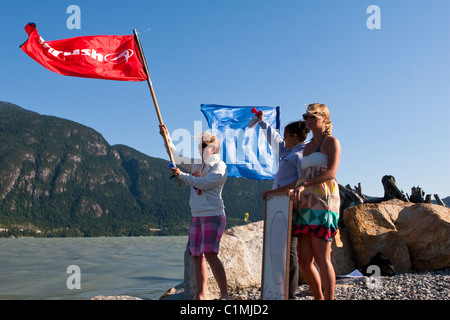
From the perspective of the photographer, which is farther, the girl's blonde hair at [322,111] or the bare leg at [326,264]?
the girl's blonde hair at [322,111]

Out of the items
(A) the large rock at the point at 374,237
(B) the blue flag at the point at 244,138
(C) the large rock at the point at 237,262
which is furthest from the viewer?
(B) the blue flag at the point at 244,138

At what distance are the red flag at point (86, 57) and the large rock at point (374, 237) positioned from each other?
4.68 metres

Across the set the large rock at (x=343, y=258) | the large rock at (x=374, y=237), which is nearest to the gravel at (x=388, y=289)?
the large rock at (x=374, y=237)

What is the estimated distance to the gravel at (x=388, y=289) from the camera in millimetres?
5215

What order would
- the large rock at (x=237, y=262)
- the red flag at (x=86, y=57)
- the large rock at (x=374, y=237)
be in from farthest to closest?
1. the large rock at (x=374, y=237)
2. the large rock at (x=237, y=262)
3. the red flag at (x=86, y=57)

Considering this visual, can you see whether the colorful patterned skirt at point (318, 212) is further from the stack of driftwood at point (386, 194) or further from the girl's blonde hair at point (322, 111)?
the stack of driftwood at point (386, 194)

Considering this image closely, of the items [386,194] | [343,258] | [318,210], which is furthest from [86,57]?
[386,194]

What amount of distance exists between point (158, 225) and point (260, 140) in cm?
18000

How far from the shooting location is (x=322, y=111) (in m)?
4.07

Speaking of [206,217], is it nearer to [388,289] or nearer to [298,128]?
[298,128]

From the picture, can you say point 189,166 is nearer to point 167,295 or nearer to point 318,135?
point 318,135

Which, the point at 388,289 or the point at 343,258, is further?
the point at 343,258

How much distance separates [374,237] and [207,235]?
4233mm
